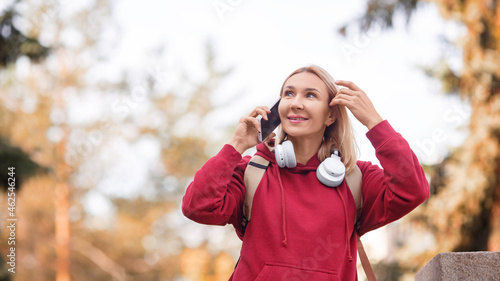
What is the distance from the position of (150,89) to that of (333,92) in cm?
1733

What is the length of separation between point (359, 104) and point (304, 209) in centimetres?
59

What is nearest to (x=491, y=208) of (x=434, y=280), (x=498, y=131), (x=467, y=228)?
(x=467, y=228)

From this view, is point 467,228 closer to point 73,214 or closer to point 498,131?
point 498,131

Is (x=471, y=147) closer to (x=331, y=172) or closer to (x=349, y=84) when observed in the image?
(x=349, y=84)

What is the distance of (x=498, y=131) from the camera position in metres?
9.15

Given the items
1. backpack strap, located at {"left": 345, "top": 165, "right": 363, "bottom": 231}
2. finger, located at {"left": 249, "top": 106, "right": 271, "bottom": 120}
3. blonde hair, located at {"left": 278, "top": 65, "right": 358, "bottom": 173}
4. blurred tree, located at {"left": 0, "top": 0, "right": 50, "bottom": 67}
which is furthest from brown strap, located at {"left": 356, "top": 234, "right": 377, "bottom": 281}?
Answer: blurred tree, located at {"left": 0, "top": 0, "right": 50, "bottom": 67}

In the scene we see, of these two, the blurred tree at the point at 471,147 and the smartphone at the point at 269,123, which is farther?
the blurred tree at the point at 471,147

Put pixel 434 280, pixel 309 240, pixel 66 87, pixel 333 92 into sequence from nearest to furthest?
pixel 309 240 → pixel 434 280 → pixel 333 92 → pixel 66 87

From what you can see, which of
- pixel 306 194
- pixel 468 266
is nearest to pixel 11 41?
pixel 306 194

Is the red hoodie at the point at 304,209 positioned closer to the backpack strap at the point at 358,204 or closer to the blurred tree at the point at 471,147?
the backpack strap at the point at 358,204

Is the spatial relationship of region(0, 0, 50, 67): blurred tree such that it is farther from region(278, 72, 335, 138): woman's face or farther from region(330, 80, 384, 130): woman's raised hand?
region(330, 80, 384, 130): woman's raised hand

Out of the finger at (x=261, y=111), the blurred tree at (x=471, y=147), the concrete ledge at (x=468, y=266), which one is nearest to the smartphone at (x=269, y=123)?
the finger at (x=261, y=111)

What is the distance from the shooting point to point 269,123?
2961mm

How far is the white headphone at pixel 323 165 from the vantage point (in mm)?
2723
